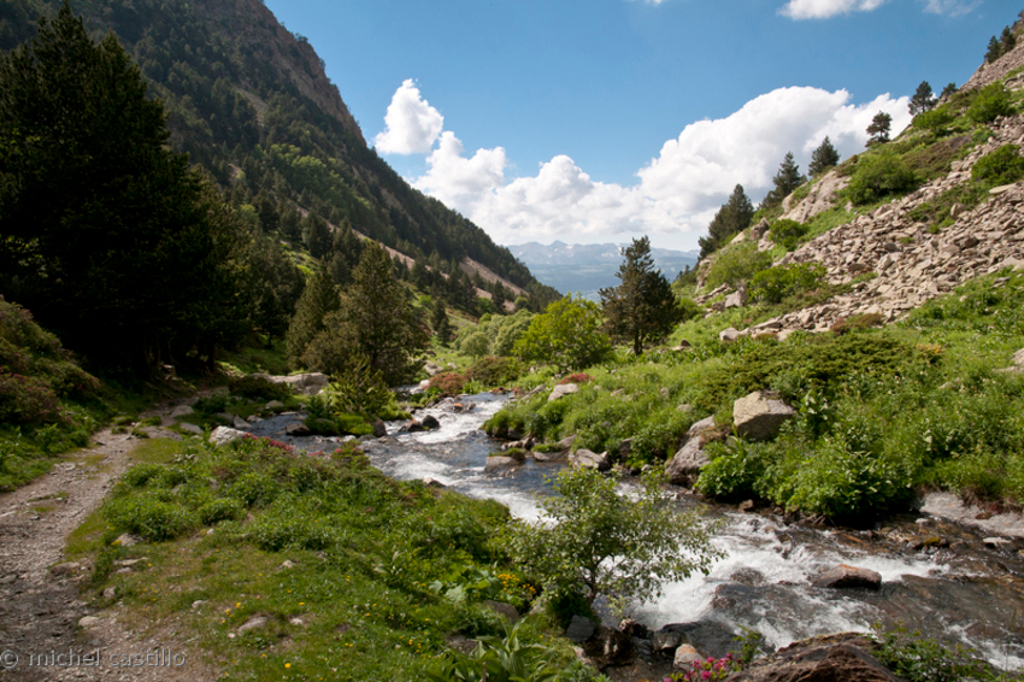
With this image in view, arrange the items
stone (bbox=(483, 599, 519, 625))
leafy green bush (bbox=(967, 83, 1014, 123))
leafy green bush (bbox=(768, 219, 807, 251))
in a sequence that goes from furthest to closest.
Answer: leafy green bush (bbox=(768, 219, 807, 251)) < leafy green bush (bbox=(967, 83, 1014, 123)) < stone (bbox=(483, 599, 519, 625))

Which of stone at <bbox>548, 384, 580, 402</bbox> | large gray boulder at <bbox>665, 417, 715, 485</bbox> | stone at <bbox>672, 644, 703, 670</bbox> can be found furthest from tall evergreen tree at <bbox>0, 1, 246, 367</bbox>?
stone at <bbox>672, 644, 703, 670</bbox>

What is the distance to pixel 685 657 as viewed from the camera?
6.96 meters

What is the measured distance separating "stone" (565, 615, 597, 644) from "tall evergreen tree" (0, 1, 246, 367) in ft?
80.0

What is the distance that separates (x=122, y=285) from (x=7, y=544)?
18.1 m

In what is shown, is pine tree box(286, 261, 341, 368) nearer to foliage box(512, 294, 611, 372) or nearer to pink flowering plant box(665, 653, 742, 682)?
foliage box(512, 294, 611, 372)

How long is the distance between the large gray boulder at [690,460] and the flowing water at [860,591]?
6.32 ft

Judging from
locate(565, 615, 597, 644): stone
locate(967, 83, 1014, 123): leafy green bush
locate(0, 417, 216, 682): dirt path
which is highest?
locate(967, 83, 1014, 123): leafy green bush

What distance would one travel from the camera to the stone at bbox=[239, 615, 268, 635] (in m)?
5.78

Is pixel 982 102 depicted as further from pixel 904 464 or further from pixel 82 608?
pixel 82 608

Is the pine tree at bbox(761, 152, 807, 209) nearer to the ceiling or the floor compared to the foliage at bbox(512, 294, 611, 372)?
nearer to the ceiling

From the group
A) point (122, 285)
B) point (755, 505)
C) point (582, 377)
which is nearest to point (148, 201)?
point (122, 285)

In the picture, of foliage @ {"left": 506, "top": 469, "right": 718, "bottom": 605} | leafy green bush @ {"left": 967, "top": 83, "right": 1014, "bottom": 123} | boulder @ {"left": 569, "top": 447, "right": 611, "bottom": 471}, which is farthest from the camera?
leafy green bush @ {"left": 967, "top": 83, "right": 1014, "bottom": 123}

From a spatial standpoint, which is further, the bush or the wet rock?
the bush

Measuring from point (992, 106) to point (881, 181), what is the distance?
11.4 metres
